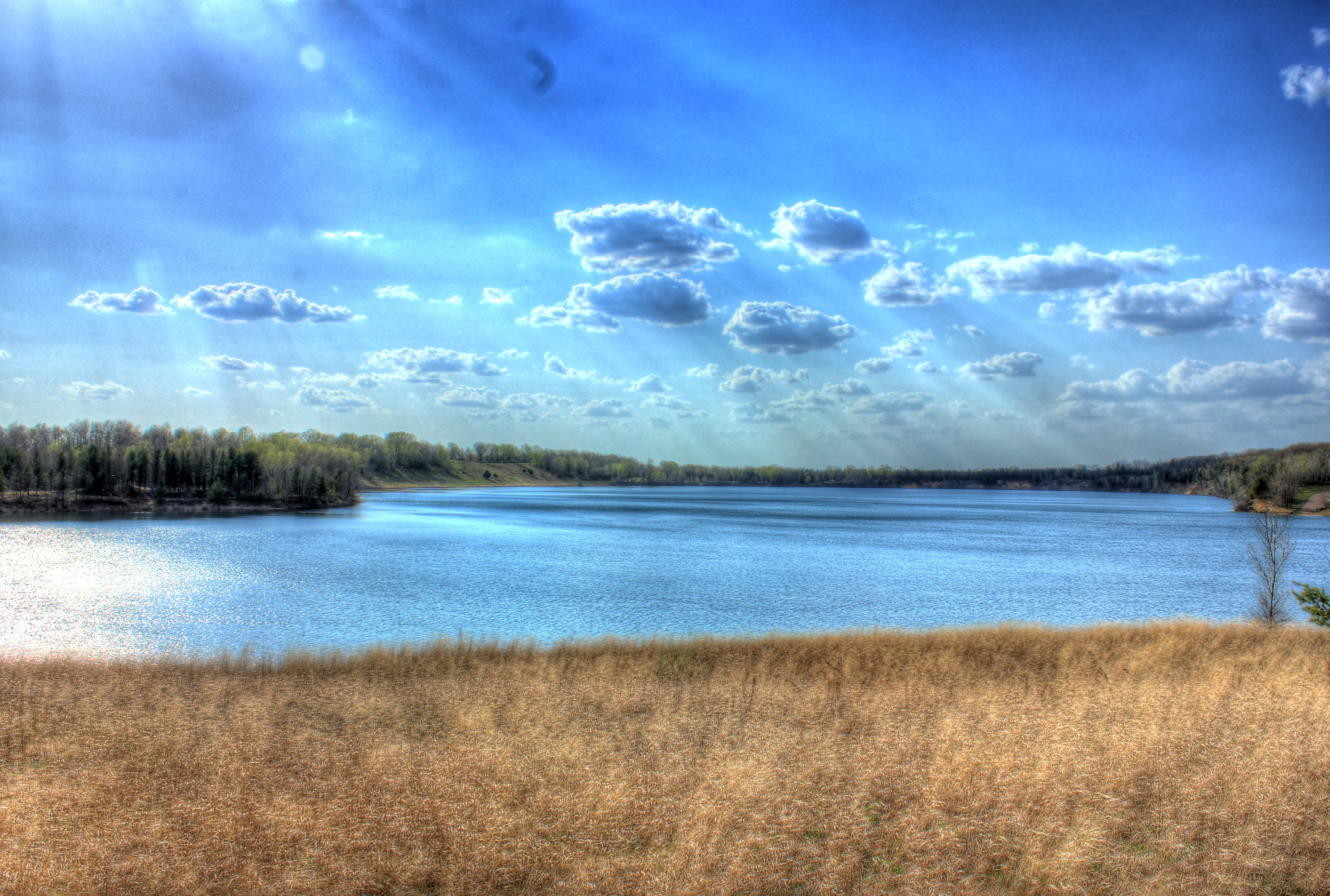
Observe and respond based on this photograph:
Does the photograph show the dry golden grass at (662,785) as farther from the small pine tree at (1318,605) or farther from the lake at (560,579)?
the lake at (560,579)

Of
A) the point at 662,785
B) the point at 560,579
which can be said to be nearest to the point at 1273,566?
the point at 662,785

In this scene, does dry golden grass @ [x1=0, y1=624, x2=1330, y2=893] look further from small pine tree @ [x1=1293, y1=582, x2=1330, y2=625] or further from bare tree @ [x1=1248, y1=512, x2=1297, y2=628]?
bare tree @ [x1=1248, y1=512, x2=1297, y2=628]

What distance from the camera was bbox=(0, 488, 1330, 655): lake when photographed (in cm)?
2625

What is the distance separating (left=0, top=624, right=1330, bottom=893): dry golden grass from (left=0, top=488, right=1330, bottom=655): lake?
10735 mm

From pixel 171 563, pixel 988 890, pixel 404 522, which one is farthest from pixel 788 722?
pixel 404 522

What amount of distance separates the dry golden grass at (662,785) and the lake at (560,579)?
10.7 m

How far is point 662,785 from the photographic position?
29.2ft

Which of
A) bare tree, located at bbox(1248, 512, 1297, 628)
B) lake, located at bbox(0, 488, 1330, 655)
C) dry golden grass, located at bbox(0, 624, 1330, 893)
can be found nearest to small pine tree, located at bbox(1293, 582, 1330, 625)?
dry golden grass, located at bbox(0, 624, 1330, 893)

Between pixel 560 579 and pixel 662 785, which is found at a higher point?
pixel 662 785

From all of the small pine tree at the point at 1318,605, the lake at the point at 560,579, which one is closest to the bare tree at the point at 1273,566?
the lake at the point at 560,579

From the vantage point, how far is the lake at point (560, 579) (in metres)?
26.2

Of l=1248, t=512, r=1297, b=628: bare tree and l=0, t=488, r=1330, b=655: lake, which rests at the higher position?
l=1248, t=512, r=1297, b=628: bare tree

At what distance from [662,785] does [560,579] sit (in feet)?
102

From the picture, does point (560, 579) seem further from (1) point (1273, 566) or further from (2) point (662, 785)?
(1) point (1273, 566)
